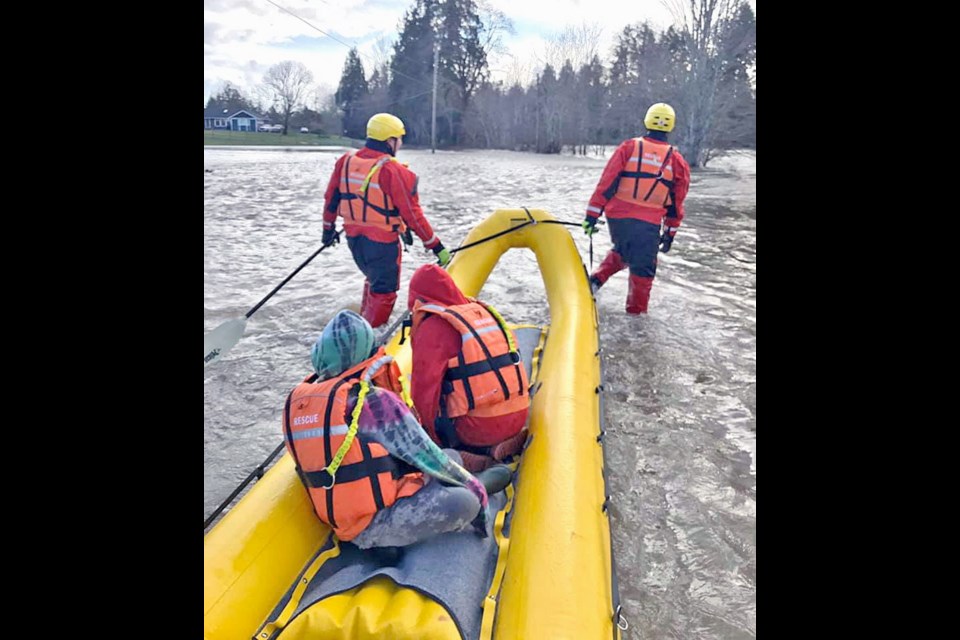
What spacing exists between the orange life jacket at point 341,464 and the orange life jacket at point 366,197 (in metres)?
2.38

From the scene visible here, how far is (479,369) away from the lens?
2.14 m

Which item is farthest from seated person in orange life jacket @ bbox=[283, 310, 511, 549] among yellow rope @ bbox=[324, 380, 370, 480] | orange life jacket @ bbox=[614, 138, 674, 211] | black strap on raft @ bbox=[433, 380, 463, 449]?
→ orange life jacket @ bbox=[614, 138, 674, 211]

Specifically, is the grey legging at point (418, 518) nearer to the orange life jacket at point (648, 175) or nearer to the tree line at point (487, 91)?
the orange life jacket at point (648, 175)

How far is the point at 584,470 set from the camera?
203cm

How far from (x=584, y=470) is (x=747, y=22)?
22576 mm

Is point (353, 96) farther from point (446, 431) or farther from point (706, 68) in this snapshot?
point (446, 431)

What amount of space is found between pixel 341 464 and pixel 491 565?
52 centimetres

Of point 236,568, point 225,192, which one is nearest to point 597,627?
point 236,568

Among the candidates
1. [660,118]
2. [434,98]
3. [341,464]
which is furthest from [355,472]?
[434,98]

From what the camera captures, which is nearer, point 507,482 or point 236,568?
point 236,568

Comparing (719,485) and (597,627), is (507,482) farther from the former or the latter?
(719,485)

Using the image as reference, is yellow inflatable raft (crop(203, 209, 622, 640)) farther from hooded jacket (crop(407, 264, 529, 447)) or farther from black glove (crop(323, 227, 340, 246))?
black glove (crop(323, 227, 340, 246))

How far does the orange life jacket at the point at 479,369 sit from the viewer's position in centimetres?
214
